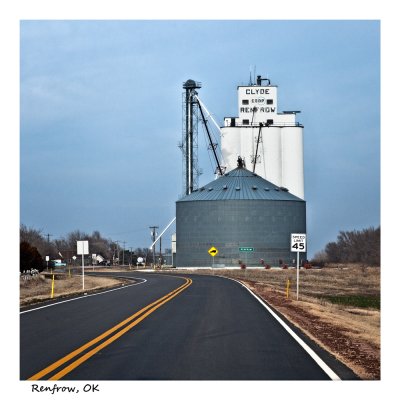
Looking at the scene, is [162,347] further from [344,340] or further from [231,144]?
[231,144]

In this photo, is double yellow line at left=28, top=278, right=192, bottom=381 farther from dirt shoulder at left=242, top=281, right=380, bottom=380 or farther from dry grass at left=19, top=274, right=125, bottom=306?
dry grass at left=19, top=274, right=125, bottom=306

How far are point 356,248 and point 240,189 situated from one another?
3992 cm

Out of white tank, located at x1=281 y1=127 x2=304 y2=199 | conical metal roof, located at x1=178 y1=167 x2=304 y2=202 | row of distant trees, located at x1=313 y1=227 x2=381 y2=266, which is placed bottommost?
row of distant trees, located at x1=313 y1=227 x2=381 y2=266

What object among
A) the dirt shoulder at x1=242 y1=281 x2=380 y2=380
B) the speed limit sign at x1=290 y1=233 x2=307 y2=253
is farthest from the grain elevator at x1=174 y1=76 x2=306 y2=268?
the dirt shoulder at x1=242 y1=281 x2=380 y2=380

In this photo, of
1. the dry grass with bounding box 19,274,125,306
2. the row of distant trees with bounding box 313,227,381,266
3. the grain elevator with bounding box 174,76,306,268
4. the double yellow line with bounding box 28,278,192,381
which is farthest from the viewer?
the row of distant trees with bounding box 313,227,381,266

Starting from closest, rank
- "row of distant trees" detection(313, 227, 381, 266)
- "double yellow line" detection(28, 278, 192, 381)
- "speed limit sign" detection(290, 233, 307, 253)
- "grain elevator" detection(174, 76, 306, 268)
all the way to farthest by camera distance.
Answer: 1. "double yellow line" detection(28, 278, 192, 381)
2. "speed limit sign" detection(290, 233, 307, 253)
3. "grain elevator" detection(174, 76, 306, 268)
4. "row of distant trees" detection(313, 227, 381, 266)

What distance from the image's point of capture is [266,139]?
359ft

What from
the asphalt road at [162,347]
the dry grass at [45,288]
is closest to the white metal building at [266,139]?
the dry grass at [45,288]

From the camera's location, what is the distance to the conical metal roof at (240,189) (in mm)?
95812

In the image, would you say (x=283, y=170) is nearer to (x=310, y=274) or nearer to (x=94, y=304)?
(x=310, y=274)

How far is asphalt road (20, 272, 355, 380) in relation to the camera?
1019cm

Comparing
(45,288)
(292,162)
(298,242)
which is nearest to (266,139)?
(292,162)
